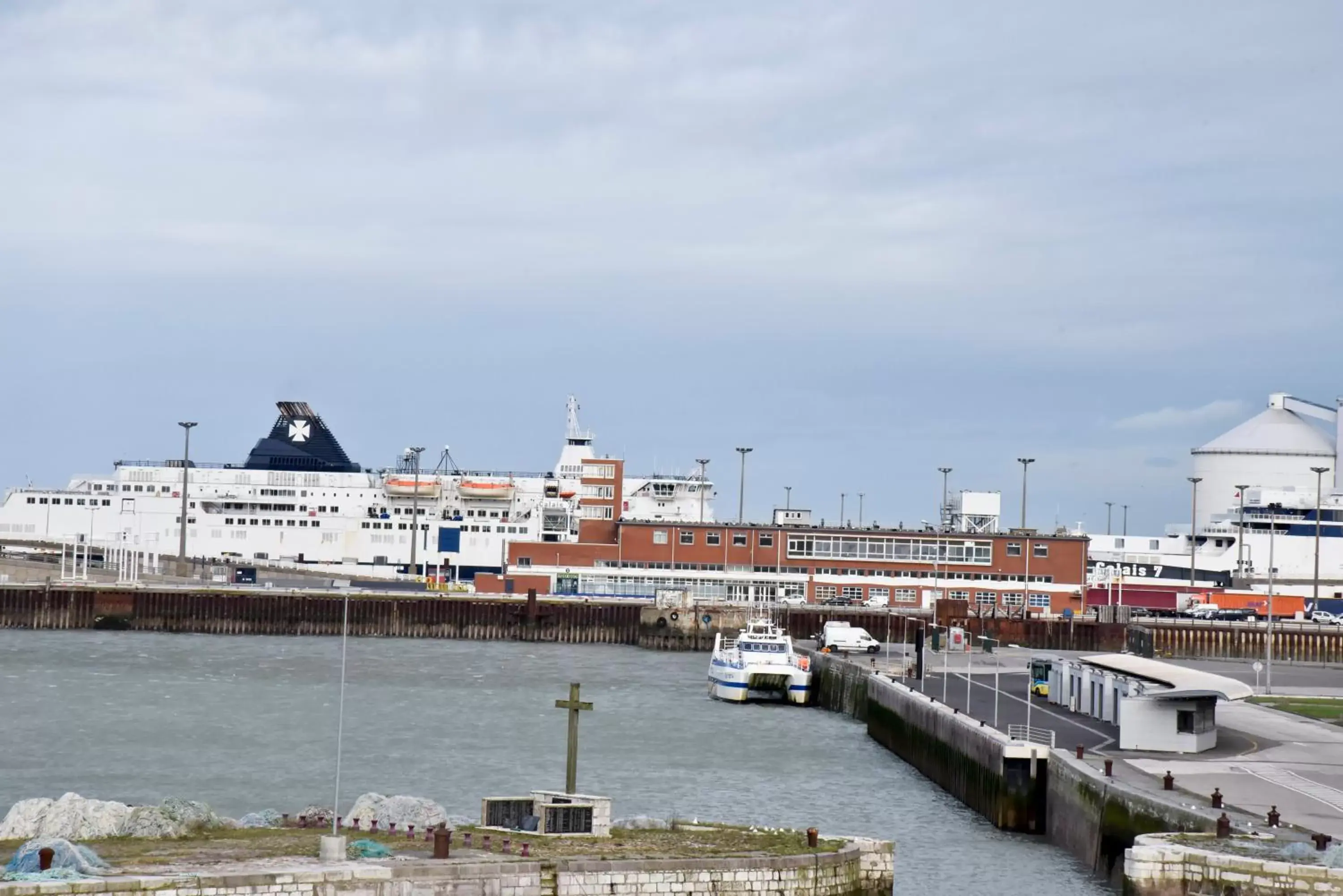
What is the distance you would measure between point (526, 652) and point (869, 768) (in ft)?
143

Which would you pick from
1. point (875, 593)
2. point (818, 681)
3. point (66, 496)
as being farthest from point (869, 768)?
point (66, 496)

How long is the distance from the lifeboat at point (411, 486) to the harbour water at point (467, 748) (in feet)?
182

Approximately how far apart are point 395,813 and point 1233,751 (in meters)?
20.0

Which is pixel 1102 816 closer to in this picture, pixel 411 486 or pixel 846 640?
pixel 846 640

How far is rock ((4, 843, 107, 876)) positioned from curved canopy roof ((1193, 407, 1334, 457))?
146 m

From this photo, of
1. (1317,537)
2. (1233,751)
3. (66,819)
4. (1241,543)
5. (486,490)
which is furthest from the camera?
(486,490)

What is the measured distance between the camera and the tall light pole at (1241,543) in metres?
130

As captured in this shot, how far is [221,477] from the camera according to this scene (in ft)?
461

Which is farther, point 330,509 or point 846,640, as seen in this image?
point 330,509

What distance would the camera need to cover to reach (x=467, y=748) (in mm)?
48469

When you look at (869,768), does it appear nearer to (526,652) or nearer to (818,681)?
(818,681)

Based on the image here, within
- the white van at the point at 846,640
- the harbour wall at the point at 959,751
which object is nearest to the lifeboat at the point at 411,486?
the white van at the point at 846,640

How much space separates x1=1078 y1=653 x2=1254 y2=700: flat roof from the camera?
124 feet

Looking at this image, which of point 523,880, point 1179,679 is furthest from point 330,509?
point 523,880
